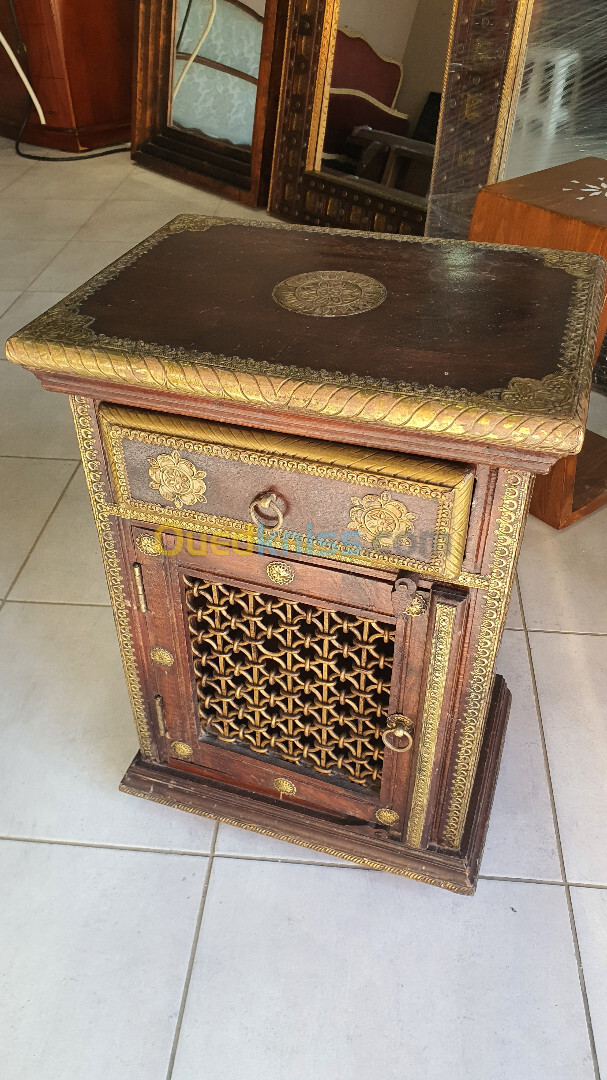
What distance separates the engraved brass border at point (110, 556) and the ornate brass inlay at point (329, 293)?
0.27 meters

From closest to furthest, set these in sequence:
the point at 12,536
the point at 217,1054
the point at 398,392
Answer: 1. the point at 398,392
2. the point at 217,1054
3. the point at 12,536

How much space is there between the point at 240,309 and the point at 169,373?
0.53 feet

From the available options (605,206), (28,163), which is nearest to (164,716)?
(605,206)

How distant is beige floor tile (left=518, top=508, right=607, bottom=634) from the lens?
1743 millimetres

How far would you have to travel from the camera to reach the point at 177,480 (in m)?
0.95

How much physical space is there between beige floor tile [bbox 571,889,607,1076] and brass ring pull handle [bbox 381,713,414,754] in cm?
41

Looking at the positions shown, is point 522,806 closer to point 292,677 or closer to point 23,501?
point 292,677

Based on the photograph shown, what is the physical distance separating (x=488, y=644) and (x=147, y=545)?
448 mm

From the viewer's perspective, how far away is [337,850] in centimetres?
126

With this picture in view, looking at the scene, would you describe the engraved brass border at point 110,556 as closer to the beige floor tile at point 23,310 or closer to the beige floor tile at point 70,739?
the beige floor tile at point 70,739

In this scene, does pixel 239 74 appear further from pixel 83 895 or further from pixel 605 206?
pixel 83 895

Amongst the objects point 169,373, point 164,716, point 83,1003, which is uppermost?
point 169,373

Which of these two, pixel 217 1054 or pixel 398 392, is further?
pixel 217 1054

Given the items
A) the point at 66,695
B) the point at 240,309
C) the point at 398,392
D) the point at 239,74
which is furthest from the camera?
the point at 239,74
